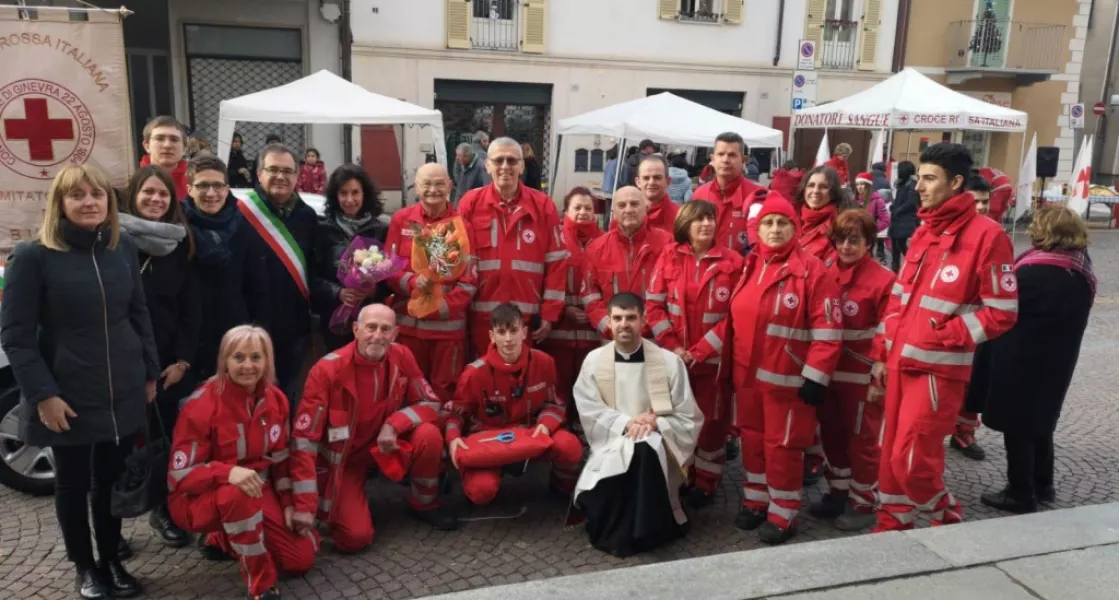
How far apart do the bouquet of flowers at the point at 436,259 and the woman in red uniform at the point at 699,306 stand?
1101mm

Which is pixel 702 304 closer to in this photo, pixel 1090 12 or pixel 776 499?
pixel 776 499

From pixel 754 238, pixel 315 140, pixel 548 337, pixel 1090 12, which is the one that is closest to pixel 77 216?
pixel 548 337

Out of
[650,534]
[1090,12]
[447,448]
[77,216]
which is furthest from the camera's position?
[1090,12]

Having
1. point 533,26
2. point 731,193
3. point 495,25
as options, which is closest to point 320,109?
point 731,193

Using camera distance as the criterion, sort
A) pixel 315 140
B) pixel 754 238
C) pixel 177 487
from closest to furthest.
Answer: pixel 177 487
pixel 754 238
pixel 315 140

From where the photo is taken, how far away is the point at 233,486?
354 centimetres

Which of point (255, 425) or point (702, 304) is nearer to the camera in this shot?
point (255, 425)

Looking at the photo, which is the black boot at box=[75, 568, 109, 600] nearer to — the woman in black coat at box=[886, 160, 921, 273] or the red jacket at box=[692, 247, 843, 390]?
the red jacket at box=[692, 247, 843, 390]

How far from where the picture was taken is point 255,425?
3750mm

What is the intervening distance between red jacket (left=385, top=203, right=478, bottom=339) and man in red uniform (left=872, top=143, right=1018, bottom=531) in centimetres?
232

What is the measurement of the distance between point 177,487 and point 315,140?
13850 mm

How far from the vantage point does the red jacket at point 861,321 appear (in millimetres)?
4402

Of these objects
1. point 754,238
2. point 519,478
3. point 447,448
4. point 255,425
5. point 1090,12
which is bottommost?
point 519,478

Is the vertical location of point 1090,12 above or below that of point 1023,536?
above
